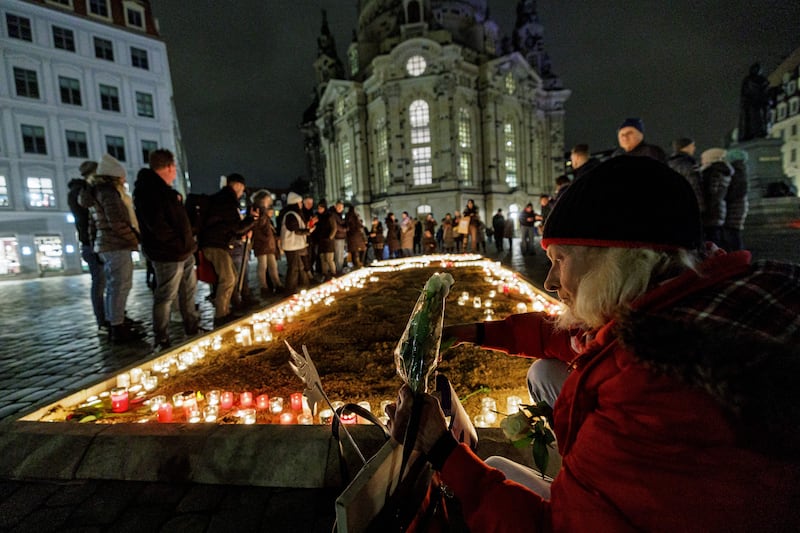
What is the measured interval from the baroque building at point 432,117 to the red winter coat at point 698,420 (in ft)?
131

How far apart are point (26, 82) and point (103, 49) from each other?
577cm

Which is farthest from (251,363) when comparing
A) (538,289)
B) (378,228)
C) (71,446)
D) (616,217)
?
(378,228)

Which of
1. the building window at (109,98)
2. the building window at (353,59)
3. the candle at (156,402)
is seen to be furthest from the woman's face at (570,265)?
the building window at (353,59)

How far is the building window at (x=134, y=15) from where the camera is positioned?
2925 centimetres

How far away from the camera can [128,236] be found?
5.55 meters

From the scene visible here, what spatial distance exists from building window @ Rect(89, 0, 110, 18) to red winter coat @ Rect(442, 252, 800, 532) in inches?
1586

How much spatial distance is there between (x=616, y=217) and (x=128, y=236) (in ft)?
21.1

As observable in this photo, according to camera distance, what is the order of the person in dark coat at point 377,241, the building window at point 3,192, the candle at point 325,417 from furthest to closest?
the building window at point 3,192, the person in dark coat at point 377,241, the candle at point 325,417

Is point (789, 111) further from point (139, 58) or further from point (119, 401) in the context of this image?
point (139, 58)

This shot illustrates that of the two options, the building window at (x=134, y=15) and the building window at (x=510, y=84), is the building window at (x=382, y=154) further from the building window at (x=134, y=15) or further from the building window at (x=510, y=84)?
the building window at (x=134, y=15)

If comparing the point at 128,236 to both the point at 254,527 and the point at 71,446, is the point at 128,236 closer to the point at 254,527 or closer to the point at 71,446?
the point at 71,446

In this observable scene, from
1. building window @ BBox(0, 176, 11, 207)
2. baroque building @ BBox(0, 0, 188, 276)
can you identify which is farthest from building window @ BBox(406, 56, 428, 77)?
building window @ BBox(0, 176, 11, 207)

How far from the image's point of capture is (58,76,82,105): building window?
87.4 feet

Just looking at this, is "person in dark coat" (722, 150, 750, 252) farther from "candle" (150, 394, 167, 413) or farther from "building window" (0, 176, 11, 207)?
"building window" (0, 176, 11, 207)
